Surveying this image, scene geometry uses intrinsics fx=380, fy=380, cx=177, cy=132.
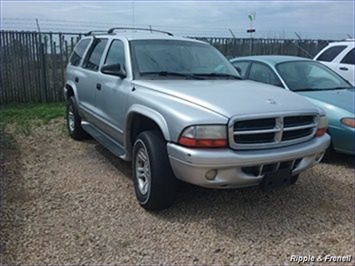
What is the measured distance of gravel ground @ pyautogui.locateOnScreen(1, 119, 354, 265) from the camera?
10.5 ft

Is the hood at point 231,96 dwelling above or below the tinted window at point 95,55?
below

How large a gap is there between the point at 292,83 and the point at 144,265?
425 cm

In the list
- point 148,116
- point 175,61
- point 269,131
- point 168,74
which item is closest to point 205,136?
point 269,131

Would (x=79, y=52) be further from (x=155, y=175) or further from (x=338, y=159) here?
(x=338, y=159)

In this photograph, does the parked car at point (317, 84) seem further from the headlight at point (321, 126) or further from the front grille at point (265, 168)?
the front grille at point (265, 168)

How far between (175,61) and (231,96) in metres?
1.24

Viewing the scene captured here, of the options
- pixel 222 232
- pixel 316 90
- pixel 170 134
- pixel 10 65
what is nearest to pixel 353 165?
pixel 316 90

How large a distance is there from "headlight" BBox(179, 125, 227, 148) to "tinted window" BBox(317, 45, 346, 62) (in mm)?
7036

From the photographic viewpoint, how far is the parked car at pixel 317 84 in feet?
17.5

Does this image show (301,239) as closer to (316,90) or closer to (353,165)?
(353,165)

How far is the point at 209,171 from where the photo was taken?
3.32 metres

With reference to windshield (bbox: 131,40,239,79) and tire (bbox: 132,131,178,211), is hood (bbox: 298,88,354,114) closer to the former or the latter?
windshield (bbox: 131,40,239,79)

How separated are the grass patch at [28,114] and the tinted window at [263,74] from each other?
14.5 feet

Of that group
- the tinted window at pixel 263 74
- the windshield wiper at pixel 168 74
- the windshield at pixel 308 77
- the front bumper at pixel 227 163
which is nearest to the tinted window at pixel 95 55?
the windshield wiper at pixel 168 74
